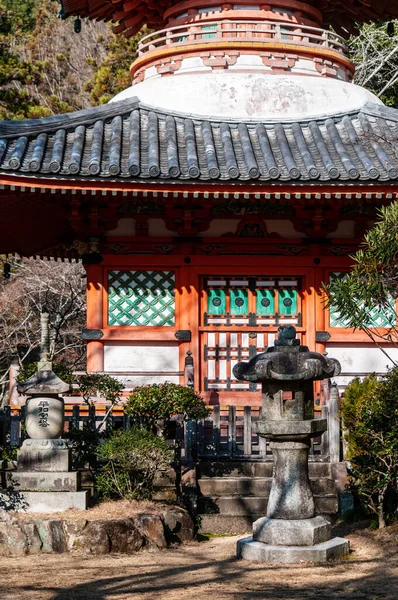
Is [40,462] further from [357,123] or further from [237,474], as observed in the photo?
[357,123]

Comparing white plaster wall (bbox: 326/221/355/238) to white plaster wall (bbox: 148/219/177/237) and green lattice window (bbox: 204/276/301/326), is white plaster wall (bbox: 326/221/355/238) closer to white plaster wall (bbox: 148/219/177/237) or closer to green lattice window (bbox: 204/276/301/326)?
green lattice window (bbox: 204/276/301/326)

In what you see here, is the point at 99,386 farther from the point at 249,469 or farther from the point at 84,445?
the point at 249,469

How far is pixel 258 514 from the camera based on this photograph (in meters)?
13.2

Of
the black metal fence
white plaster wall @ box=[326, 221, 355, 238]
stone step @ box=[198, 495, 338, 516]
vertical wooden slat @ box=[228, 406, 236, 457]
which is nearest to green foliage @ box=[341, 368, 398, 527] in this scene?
stone step @ box=[198, 495, 338, 516]

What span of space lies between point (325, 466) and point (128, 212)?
590 centimetres

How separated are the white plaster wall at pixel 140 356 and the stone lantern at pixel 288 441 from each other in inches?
262

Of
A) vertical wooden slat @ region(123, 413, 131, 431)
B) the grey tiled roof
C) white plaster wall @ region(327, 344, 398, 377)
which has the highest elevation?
the grey tiled roof

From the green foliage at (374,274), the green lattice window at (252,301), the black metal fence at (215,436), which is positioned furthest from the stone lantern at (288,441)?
the green lattice window at (252,301)

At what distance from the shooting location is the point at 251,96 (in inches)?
713

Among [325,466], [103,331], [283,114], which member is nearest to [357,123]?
[283,114]

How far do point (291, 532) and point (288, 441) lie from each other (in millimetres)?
918

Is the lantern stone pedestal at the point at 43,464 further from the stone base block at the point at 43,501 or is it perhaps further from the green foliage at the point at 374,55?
the green foliage at the point at 374,55

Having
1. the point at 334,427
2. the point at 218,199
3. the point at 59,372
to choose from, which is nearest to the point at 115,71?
the point at 218,199

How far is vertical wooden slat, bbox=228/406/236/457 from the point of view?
1403 centimetres
